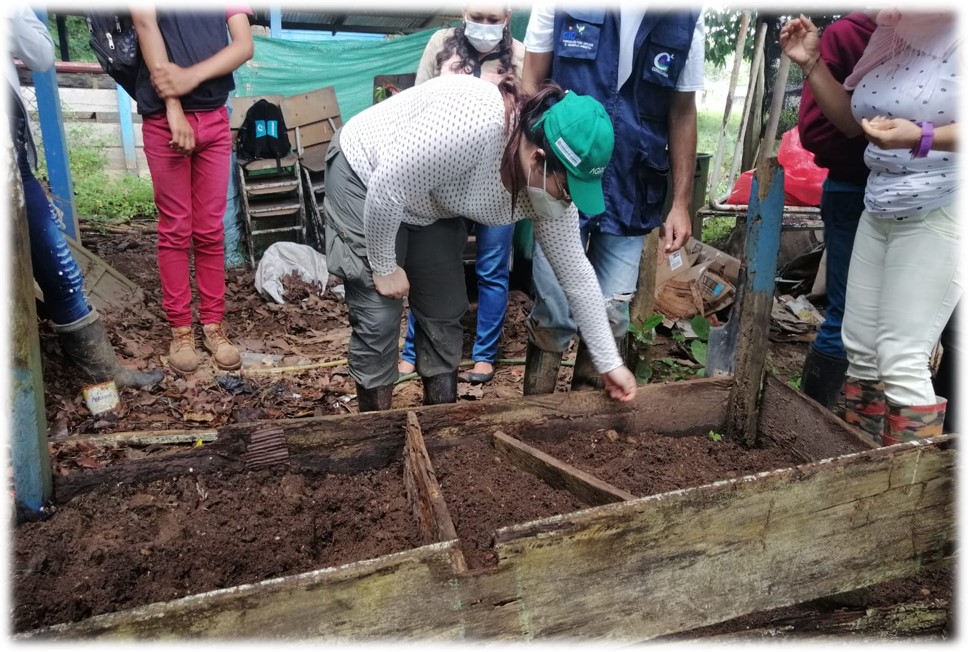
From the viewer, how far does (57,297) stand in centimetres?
308

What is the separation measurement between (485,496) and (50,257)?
212cm

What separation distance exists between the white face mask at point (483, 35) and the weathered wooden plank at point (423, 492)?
7.80ft

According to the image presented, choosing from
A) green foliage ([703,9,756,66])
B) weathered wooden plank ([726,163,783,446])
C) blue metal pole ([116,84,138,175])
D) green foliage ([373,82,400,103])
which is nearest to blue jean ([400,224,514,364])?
weathered wooden plank ([726,163,783,446])

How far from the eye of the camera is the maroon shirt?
262cm

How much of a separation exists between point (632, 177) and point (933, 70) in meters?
1.03

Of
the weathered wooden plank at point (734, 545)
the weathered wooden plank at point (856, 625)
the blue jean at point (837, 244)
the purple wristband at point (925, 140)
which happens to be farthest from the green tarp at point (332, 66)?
the weathered wooden plank at point (856, 625)

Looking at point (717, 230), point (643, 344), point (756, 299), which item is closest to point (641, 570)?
point (756, 299)

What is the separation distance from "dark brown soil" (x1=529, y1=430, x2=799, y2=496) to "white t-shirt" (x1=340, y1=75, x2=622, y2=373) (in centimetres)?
34

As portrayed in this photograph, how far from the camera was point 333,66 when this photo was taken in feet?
23.7

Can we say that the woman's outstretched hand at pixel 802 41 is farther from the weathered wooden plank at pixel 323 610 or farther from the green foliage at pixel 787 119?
the green foliage at pixel 787 119

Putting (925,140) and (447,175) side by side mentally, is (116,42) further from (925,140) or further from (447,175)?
(925,140)

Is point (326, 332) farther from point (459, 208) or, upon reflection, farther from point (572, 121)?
point (572, 121)

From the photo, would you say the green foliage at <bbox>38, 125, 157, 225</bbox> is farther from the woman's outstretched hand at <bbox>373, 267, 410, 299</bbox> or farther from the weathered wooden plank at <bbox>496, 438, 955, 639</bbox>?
the weathered wooden plank at <bbox>496, 438, 955, 639</bbox>

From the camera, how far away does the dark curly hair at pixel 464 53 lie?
3.80m
